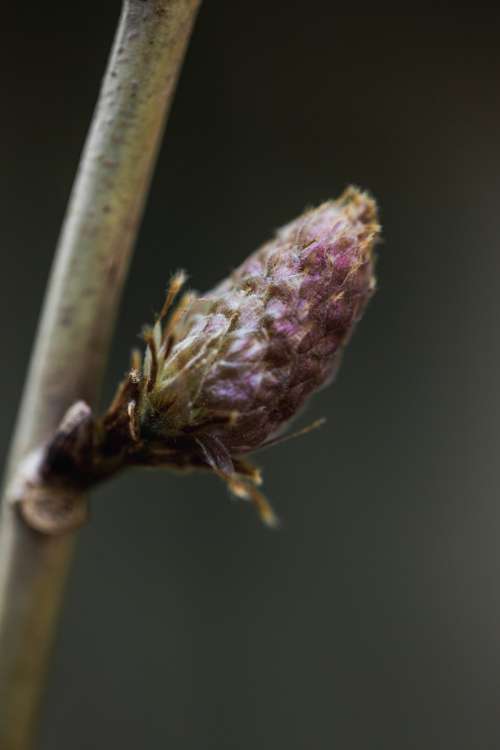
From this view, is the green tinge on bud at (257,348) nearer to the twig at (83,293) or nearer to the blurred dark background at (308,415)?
the twig at (83,293)

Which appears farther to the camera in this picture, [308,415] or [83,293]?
[308,415]

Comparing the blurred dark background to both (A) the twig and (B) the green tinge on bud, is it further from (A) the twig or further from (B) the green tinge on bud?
(B) the green tinge on bud

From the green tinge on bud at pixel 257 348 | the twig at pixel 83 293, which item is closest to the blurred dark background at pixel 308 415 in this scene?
the twig at pixel 83 293

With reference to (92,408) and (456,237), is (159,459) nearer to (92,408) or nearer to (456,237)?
(92,408)

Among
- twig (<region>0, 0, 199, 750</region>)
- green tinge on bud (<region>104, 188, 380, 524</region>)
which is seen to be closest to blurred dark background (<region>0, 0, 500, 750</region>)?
twig (<region>0, 0, 199, 750</region>)

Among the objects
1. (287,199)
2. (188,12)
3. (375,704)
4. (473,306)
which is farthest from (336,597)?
(188,12)

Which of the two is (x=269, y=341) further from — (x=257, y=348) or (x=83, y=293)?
(x=83, y=293)

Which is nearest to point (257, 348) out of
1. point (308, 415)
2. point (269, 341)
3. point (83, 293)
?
point (269, 341)
